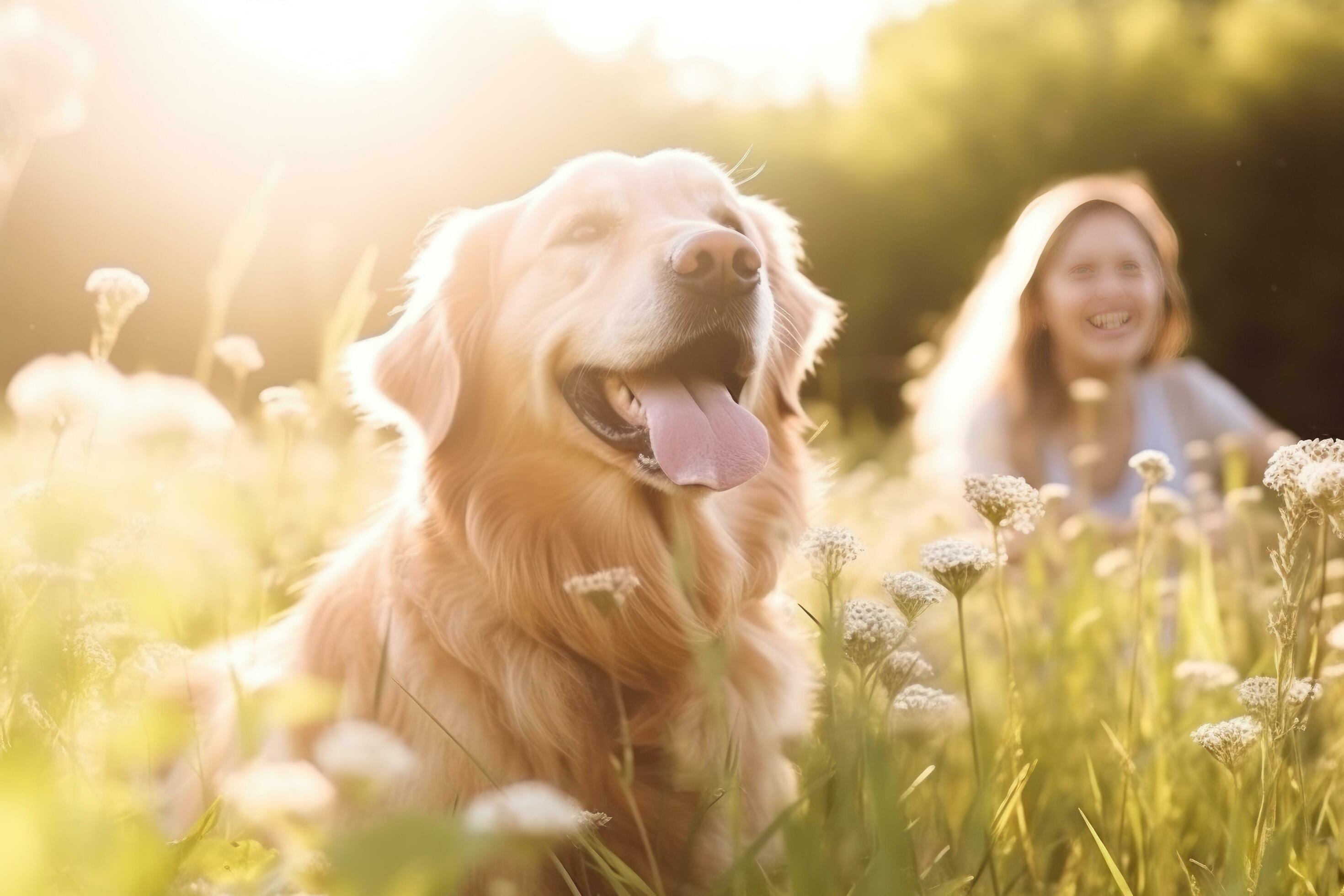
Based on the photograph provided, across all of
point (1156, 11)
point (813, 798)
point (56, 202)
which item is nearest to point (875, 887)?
point (813, 798)

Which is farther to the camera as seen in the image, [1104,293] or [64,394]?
[1104,293]

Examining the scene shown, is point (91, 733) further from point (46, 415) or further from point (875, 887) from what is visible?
point (875, 887)

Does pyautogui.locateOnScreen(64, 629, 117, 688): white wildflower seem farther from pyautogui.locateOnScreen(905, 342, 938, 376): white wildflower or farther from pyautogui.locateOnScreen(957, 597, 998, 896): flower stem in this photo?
pyautogui.locateOnScreen(905, 342, 938, 376): white wildflower

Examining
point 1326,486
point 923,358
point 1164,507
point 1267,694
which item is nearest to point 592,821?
point 1267,694

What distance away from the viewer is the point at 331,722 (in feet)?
7.02

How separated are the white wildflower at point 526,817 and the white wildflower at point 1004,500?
0.73 metres

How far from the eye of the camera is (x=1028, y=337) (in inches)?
194

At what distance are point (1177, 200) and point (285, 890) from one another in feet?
26.6

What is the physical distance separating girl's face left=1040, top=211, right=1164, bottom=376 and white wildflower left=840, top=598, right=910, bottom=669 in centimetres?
296

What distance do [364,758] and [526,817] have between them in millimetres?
126

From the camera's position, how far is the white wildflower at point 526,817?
0.81m

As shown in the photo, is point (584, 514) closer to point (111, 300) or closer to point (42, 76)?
point (111, 300)

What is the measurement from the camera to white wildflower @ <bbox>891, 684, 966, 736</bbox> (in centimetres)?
150

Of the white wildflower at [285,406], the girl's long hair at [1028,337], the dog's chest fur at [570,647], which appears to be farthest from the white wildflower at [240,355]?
the girl's long hair at [1028,337]
